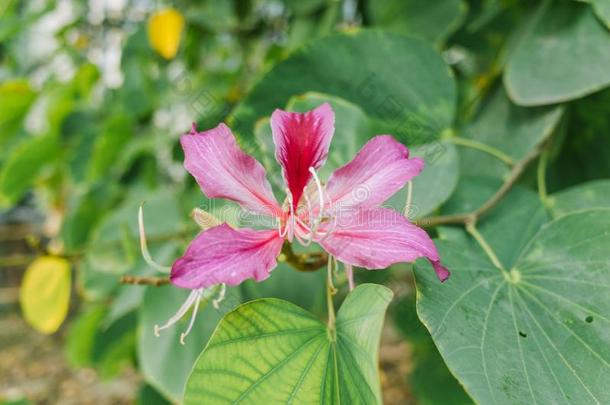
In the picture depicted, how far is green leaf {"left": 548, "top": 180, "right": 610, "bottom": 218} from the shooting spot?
687 mm

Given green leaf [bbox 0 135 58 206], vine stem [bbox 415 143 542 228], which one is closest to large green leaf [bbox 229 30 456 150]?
vine stem [bbox 415 143 542 228]

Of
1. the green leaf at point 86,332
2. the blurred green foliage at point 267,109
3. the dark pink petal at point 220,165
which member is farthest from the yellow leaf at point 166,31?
the dark pink petal at point 220,165

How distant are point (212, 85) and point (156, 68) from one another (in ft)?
0.54

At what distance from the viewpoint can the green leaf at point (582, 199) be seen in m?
0.69

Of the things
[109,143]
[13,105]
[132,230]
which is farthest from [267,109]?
[13,105]

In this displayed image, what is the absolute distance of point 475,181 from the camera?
730 mm

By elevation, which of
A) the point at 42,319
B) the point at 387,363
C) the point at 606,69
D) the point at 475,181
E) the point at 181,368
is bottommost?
the point at 387,363

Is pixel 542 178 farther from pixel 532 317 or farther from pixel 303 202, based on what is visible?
pixel 303 202

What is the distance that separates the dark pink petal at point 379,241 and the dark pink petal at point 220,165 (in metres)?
0.07

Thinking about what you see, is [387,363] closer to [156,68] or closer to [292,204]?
[156,68]

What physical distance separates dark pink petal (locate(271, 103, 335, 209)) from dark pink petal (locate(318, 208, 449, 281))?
0.04 meters

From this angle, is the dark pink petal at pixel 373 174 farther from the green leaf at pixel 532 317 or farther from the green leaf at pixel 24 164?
the green leaf at pixel 24 164

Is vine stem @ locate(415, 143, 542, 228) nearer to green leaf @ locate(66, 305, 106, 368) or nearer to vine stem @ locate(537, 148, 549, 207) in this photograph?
vine stem @ locate(537, 148, 549, 207)

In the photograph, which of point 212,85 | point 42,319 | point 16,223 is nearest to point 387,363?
point 212,85
